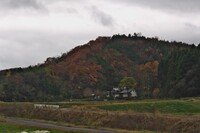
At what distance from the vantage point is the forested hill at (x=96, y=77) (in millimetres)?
117344

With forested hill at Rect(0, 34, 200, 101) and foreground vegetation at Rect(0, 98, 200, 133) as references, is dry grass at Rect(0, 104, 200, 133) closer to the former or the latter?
foreground vegetation at Rect(0, 98, 200, 133)

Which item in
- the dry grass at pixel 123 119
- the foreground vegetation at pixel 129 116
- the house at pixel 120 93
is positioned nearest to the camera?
the dry grass at pixel 123 119

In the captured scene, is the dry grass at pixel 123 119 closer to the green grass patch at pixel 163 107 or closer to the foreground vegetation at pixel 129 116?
the foreground vegetation at pixel 129 116

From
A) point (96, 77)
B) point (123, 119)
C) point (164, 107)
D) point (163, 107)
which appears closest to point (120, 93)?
point (96, 77)

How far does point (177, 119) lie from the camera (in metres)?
53.0

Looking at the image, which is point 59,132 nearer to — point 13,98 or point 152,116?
point 152,116

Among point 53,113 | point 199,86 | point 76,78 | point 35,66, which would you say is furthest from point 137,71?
point 53,113

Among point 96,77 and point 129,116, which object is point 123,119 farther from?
point 96,77

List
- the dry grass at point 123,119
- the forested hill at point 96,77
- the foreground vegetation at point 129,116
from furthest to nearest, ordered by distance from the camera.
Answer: the forested hill at point 96,77 → the foreground vegetation at point 129,116 → the dry grass at point 123,119

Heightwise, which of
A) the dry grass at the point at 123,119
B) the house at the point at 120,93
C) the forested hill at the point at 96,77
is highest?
the forested hill at the point at 96,77

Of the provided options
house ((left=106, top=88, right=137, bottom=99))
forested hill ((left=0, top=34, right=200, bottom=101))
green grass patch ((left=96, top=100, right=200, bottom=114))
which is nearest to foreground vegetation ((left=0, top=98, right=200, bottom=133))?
green grass patch ((left=96, top=100, right=200, bottom=114))

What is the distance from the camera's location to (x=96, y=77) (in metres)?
167

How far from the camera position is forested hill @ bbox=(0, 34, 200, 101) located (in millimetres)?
117344

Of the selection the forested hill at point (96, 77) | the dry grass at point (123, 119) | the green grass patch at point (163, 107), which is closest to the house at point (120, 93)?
the forested hill at point (96, 77)
